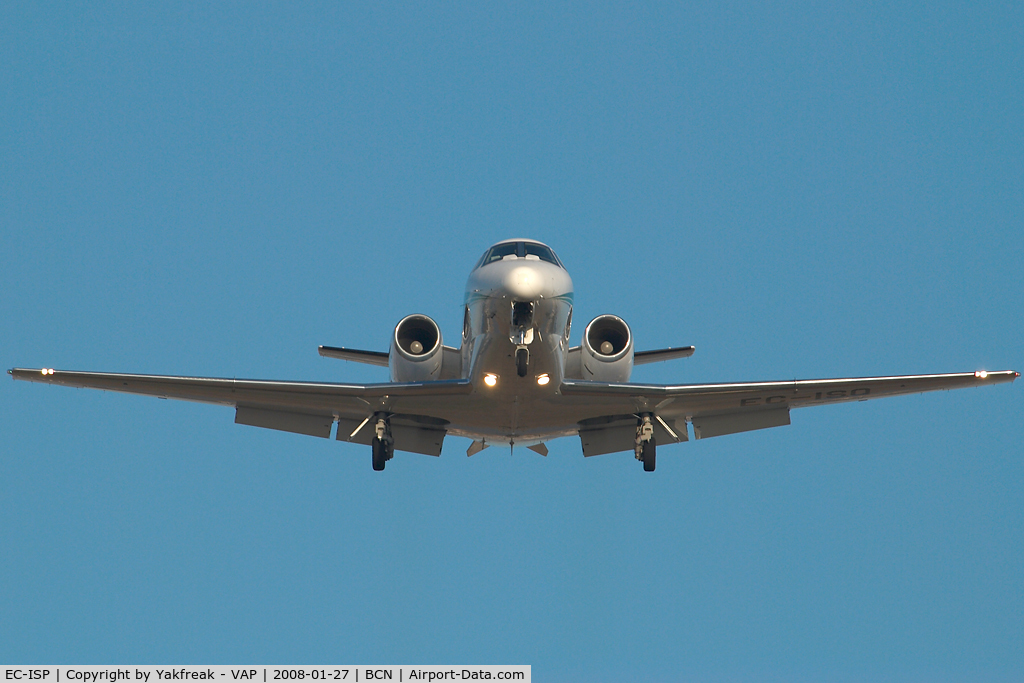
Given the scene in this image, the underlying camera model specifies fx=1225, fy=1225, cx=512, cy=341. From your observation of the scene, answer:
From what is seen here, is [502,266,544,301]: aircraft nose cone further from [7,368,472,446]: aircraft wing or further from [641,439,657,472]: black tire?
[641,439,657,472]: black tire

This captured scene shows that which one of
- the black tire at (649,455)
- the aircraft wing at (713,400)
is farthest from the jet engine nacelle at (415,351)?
the black tire at (649,455)

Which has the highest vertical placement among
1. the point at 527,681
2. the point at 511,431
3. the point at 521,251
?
the point at 521,251

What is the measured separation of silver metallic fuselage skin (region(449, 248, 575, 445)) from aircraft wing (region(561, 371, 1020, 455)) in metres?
0.77

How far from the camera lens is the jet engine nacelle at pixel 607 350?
75.4 feet

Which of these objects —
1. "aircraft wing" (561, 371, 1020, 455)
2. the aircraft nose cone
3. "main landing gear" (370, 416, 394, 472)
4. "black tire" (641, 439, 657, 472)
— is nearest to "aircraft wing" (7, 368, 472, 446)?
"main landing gear" (370, 416, 394, 472)

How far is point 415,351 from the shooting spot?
23.2 m

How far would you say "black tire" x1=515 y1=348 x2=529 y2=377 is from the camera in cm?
2038

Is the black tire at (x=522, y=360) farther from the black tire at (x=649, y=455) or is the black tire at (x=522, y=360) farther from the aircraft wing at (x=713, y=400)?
the black tire at (x=649, y=455)

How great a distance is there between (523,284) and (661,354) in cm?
546

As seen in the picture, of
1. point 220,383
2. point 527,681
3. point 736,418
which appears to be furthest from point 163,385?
point 736,418

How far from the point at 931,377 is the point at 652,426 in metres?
5.23

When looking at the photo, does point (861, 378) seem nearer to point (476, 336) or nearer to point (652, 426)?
point (652, 426)

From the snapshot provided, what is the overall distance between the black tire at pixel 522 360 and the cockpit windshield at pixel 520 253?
163 cm

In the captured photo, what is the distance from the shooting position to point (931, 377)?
2255cm
